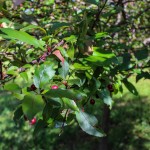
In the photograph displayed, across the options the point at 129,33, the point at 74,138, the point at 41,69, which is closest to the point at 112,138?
the point at 74,138

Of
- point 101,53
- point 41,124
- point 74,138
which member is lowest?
point 74,138

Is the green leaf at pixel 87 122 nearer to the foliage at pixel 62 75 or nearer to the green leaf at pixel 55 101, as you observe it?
the foliage at pixel 62 75

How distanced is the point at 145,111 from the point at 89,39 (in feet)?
14.1

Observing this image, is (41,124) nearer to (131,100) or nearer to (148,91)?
(131,100)

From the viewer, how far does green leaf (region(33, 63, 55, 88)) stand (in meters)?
1.07

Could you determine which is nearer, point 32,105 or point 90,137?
point 32,105

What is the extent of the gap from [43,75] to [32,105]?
0.28 m

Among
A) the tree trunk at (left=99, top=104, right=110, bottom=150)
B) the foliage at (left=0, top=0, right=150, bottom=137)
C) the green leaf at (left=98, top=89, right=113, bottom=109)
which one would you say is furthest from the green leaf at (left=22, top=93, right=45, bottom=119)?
the tree trunk at (left=99, top=104, right=110, bottom=150)

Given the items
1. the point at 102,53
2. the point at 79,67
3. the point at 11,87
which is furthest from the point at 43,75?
the point at 102,53

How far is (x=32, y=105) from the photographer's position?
2.78ft

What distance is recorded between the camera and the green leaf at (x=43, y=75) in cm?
107

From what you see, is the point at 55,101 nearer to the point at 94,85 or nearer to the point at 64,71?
the point at 64,71

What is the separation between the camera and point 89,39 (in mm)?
1438

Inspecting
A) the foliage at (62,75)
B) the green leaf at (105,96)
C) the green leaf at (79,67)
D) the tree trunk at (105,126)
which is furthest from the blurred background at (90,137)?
the green leaf at (79,67)
